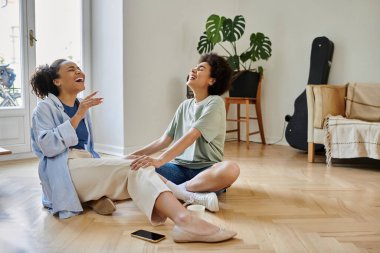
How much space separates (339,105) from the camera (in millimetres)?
4066

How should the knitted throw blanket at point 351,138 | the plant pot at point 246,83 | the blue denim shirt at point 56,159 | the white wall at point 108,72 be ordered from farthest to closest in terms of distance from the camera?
the plant pot at point 246,83 → the white wall at point 108,72 → the knitted throw blanket at point 351,138 → the blue denim shirt at point 56,159

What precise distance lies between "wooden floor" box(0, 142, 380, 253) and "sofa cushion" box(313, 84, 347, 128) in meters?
0.66

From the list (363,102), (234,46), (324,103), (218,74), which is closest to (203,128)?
(218,74)

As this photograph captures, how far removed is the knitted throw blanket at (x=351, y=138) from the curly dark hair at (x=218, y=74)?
1.50m

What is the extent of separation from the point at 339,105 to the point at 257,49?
117cm

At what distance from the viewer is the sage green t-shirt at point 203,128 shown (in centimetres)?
244

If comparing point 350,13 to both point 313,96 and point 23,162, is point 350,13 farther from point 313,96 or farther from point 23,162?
point 23,162

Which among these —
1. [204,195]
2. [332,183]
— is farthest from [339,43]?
[204,195]

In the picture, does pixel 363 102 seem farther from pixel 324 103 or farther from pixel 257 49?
pixel 257 49

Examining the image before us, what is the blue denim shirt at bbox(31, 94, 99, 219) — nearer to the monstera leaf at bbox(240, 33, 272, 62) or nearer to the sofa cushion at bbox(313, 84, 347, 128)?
the sofa cushion at bbox(313, 84, 347, 128)

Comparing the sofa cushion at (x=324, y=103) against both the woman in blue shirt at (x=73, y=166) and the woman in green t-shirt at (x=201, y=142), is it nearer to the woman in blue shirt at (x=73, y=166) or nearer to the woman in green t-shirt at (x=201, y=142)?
the woman in green t-shirt at (x=201, y=142)

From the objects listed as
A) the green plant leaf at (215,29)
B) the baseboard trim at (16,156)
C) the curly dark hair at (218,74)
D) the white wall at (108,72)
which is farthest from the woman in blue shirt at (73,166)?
the green plant leaf at (215,29)

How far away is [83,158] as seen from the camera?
2189 mm

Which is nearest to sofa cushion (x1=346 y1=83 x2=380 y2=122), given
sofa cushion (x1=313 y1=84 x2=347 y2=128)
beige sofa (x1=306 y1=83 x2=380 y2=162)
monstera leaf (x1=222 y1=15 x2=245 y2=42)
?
beige sofa (x1=306 y1=83 x2=380 y2=162)
